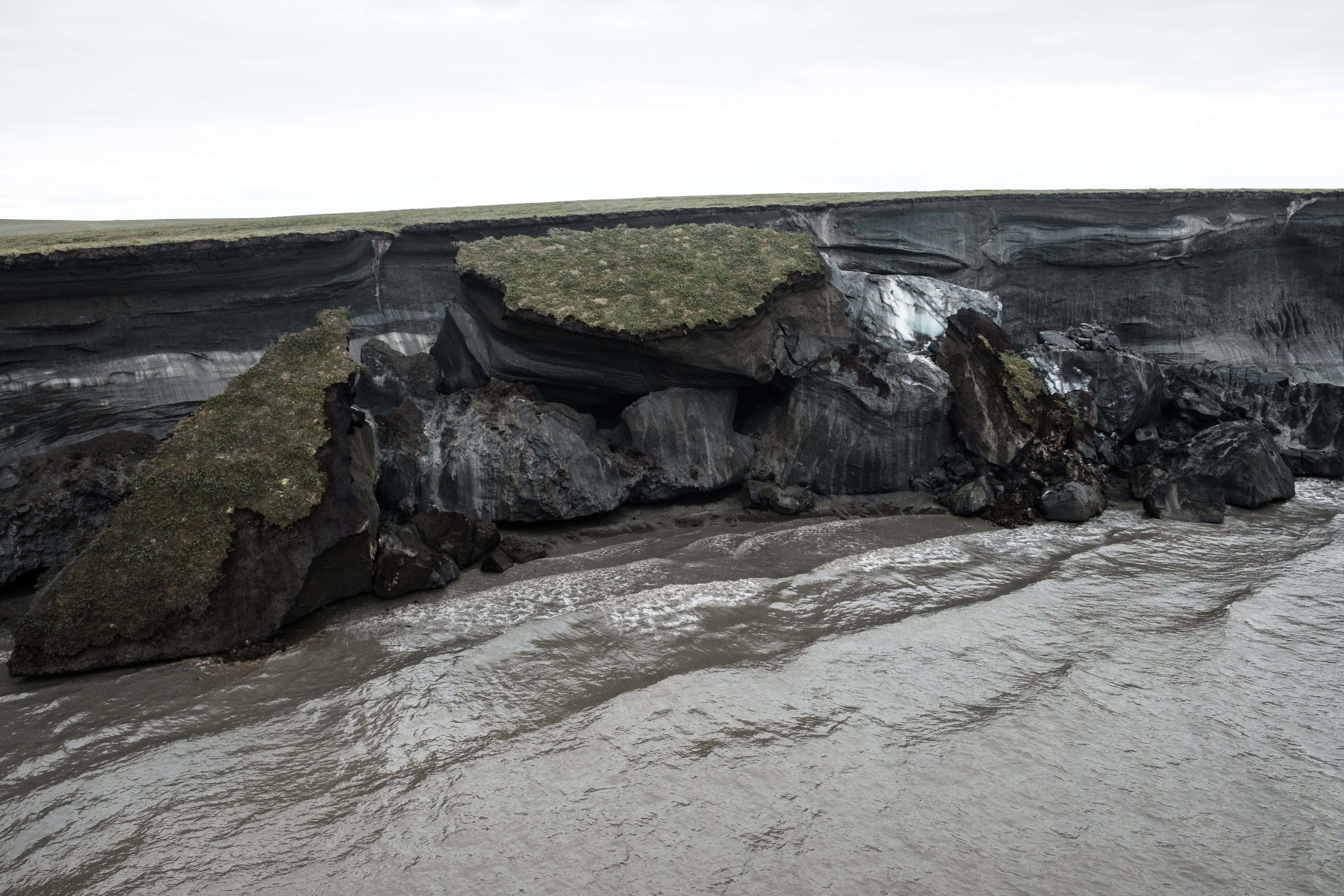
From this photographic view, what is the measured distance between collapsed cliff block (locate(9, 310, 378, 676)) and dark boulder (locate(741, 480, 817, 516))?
5558mm

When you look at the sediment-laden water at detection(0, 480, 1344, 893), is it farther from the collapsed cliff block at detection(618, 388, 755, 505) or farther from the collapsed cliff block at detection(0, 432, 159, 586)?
the collapsed cliff block at detection(0, 432, 159, 586)

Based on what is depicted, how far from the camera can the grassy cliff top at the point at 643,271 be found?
13914 millimetres

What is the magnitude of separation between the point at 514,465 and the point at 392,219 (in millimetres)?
6906

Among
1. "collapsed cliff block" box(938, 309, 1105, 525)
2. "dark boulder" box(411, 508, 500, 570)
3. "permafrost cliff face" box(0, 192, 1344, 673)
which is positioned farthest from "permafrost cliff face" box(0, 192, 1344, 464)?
"dark boulder" box(411, 508, 500, 570)

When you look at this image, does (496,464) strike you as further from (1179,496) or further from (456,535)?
(1179,496)

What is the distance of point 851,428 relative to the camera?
569 inches

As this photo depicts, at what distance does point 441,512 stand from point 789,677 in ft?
17.7

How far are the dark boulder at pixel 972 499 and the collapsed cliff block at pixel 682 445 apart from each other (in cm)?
323

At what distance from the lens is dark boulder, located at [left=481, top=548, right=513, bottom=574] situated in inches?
449

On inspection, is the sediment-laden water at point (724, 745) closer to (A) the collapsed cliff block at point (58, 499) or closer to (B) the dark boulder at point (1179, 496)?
(B) the dark boulder at point (1179, 496)

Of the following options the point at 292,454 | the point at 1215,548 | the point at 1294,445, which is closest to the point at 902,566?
the point at 1215,548

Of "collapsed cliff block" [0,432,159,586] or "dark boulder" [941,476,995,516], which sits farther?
"dark boulder" [941,476,995,516]

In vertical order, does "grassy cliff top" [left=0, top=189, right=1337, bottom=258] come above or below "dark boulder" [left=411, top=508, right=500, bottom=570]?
above

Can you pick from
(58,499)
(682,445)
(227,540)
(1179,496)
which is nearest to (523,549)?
(682,445)
